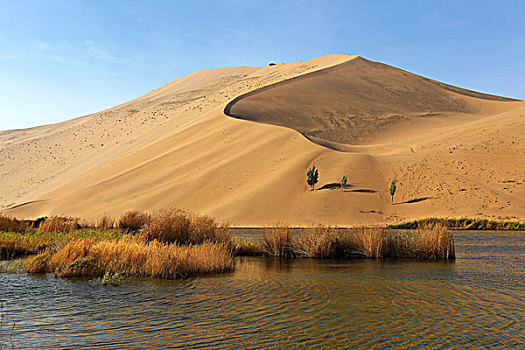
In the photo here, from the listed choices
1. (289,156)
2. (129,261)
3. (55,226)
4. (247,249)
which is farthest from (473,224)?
(129,261)

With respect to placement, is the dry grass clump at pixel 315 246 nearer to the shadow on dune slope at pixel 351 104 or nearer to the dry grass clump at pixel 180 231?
the dry grass clump at pixel 180 231

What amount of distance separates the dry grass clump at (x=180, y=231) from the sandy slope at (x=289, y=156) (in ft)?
65.3

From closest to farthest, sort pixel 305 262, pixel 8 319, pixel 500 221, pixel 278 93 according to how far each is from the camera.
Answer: pixel 8 319
pixel 305 262
pixel 500 221
pixel 278 93

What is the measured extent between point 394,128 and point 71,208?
41178 mm

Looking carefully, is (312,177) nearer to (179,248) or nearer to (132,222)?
(132,222)

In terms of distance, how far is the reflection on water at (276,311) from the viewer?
7.45 metres

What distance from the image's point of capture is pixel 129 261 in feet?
42.4

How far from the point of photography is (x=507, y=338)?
302 inches

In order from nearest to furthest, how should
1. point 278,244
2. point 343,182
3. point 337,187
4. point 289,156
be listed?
point 278,244 → point 343,182 → point 337,187 → point 289,156

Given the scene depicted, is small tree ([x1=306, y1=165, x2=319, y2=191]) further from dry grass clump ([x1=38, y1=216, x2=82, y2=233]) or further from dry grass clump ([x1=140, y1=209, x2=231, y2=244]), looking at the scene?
dry grass clump ([x1=140, y1=209, x2=231, y2=244])

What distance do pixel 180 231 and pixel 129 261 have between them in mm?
4283

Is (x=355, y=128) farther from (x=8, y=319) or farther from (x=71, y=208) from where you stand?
(x=8, y=319)

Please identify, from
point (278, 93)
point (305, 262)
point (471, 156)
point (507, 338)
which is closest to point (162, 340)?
Result: point (507, 338)

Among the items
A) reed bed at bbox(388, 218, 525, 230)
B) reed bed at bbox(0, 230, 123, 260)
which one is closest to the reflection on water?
reed bed at bbox(0, 230, 123, 260)
